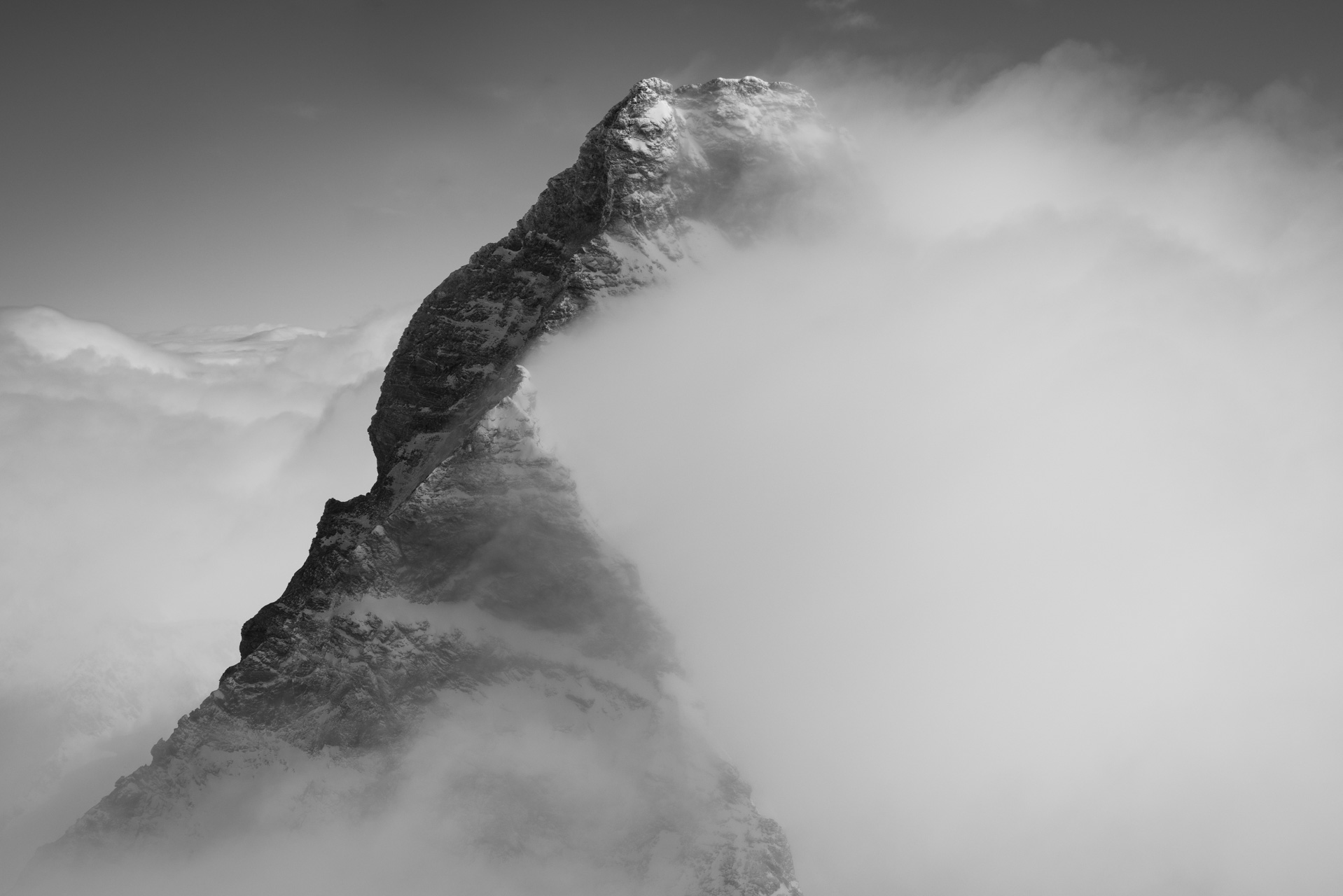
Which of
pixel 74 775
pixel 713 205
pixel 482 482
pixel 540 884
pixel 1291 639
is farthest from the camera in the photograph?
pixel 74 775

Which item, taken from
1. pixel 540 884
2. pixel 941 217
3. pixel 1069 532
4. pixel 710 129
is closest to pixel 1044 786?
pixel 1069 532

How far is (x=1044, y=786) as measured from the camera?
256 ft

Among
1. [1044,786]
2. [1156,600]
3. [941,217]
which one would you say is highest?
[941,217]

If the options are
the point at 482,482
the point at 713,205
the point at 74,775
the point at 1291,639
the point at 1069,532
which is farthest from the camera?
the point at 74,775

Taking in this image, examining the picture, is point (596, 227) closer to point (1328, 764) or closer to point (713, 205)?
point (713, 205)

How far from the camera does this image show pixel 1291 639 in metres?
99.9

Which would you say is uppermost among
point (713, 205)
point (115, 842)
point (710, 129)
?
point (710, 129)

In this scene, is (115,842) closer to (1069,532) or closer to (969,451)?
(969,451)

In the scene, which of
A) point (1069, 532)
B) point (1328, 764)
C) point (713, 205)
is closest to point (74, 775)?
point (713, 205)

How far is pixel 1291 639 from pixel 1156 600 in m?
20.2

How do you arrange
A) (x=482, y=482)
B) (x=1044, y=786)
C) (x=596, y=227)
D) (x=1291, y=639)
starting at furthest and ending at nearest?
(x=1291, y=639) → (x=1044, y=786) → (x=596, y=227) → (x=482, y=482)

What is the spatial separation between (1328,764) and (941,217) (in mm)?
73357

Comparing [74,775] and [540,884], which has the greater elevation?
[74,775]

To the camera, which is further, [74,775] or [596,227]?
[74,775]
